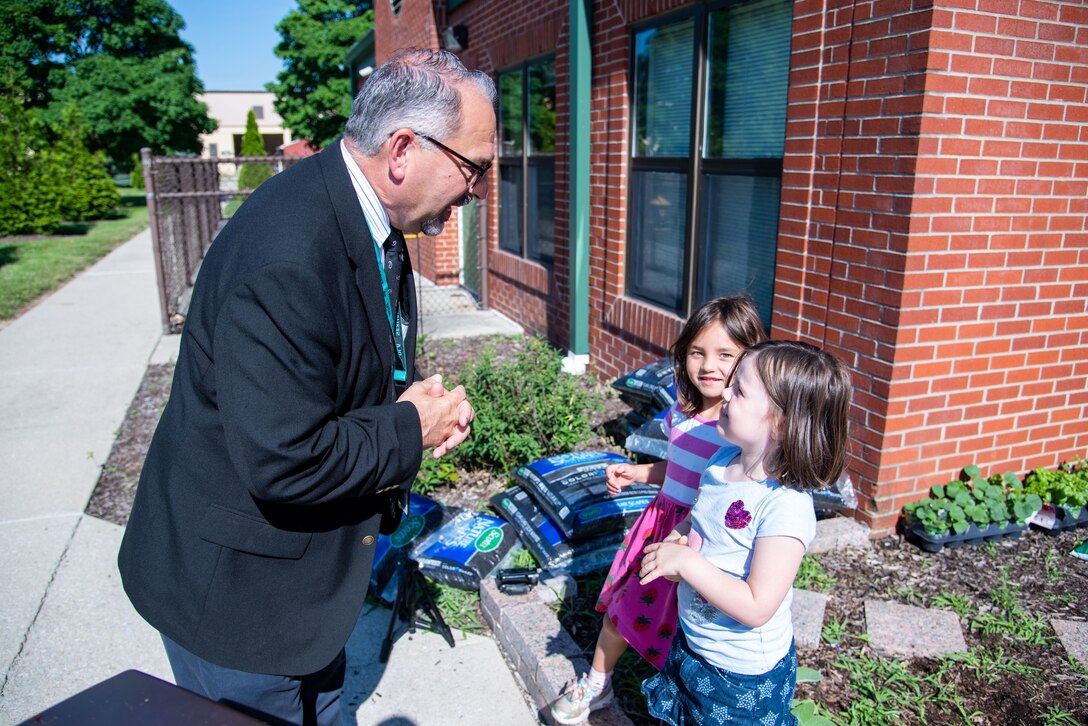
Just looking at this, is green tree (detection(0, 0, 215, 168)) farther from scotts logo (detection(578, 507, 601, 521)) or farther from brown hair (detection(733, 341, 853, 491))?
brown hair (detection(733, 341, 853, 491))

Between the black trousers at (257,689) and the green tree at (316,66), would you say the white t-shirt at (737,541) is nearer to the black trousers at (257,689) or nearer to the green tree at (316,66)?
the black trousers at (257,689)

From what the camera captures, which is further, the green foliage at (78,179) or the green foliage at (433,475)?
the green foliage at (78,179)

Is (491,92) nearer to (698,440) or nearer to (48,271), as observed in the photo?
(698,440)

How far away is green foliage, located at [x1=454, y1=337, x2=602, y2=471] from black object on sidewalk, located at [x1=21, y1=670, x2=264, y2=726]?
288cm

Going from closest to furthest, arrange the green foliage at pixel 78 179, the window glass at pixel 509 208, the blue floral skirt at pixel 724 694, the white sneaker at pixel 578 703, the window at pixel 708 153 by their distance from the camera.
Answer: the blue floral skirt at pixel 724 694 < the white sneaker at pixel 578 703 < the window at pixel 708 153 < the window glass at pixel 509 208 < the green foliage at pixel 78 179

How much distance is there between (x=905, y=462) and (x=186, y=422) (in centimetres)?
310

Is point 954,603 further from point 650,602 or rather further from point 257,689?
point 257,689

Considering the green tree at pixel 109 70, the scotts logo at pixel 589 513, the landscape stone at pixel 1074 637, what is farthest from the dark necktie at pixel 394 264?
the green tree at pixel 109 70

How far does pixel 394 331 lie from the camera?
1807 mm

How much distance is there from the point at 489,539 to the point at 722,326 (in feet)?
5.30

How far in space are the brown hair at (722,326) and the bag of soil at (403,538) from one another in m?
1.22

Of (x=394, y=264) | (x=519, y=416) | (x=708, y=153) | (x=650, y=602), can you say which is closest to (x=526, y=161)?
(x=708, y=153)

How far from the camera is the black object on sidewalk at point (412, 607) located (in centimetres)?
308

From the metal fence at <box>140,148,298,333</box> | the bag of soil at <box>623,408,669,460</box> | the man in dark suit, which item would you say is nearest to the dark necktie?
the man in dark suit
